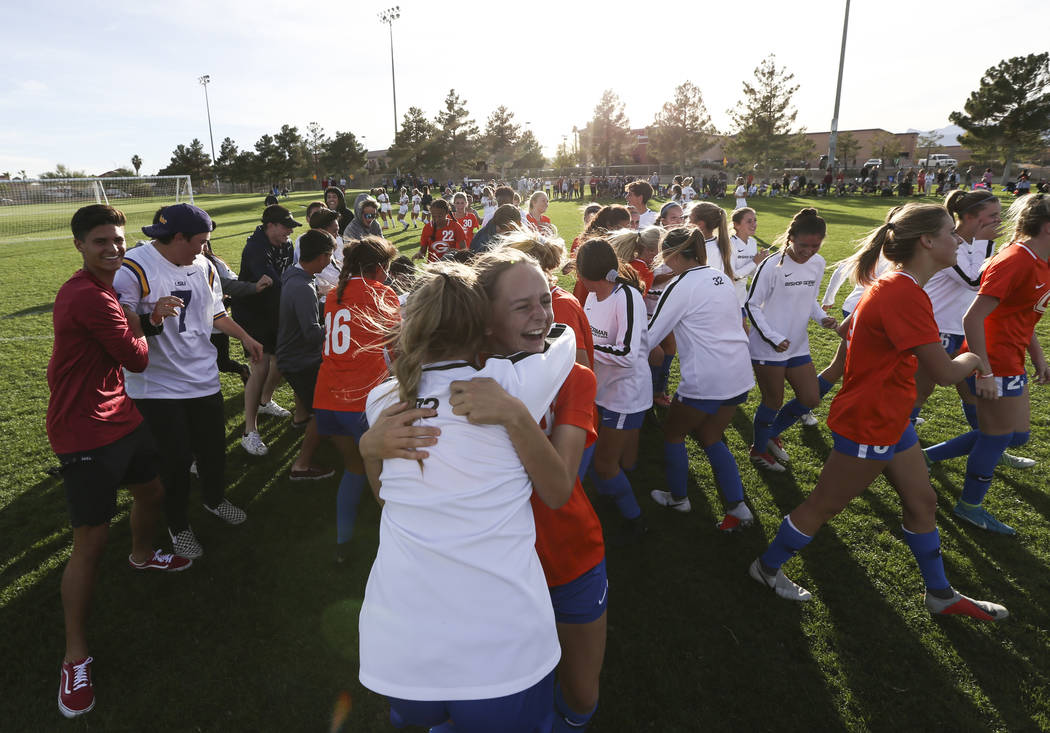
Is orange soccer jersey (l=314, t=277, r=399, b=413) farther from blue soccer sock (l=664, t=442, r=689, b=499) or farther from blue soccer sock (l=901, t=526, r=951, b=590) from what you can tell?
blue soccer sock (l=901, t=526, r=951, b=590)

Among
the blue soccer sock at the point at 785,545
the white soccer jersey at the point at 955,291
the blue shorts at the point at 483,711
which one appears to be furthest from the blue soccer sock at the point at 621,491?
the white soccer jersey at the point at 955,291

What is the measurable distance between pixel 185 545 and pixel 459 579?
3257mm

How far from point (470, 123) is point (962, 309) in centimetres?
7144

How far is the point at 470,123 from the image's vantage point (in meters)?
68.4

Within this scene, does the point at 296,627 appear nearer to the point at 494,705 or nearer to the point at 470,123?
the point at 494,705

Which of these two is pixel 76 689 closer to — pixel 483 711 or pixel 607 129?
pixel 483 711

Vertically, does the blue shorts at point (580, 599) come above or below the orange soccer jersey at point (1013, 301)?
below

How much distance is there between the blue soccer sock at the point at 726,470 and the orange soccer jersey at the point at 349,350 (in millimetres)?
2363

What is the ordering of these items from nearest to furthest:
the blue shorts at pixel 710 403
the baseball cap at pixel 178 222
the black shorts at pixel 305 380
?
1. the baseball cap at pixel 178 222
2. the blue shorts at pixel 710 403
3. the black shorts at pixel 305 380

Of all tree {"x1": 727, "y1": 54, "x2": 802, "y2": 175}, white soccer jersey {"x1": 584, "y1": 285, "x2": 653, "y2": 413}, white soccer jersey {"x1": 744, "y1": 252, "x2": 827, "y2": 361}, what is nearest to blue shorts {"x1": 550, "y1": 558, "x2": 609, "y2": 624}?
white soccer jersey {"x1": 584, "y1": 285, "x2": 653, "y2": 413}

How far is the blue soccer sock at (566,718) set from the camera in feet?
6.53

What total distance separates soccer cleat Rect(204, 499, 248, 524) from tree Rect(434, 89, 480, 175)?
68.3 metres

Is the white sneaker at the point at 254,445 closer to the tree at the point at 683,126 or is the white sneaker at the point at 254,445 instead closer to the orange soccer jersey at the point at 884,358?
the orange soccer jersey at the point at 884,358

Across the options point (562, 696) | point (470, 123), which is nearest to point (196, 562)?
point (562, 696)
